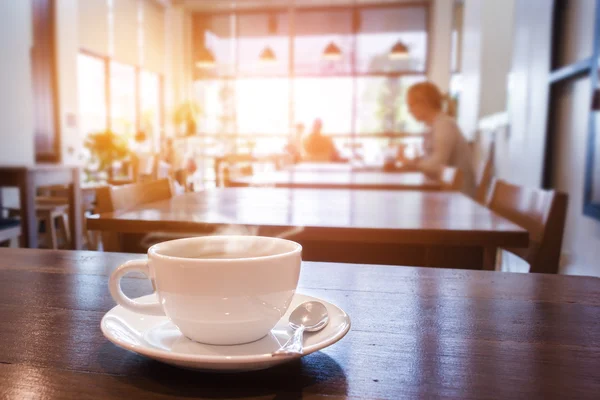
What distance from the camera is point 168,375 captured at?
1.30ft

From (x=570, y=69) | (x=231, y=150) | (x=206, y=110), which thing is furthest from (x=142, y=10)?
(x=570, y=69)

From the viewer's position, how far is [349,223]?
3.69ft

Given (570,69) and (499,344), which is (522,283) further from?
(570,69)

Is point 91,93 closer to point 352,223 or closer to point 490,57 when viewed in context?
point 490,57

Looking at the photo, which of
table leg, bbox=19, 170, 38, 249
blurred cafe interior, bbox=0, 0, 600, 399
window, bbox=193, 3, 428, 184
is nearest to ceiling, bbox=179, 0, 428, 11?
window, bbox=193, 3, 428, 184

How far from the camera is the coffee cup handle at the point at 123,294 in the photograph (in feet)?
1.51

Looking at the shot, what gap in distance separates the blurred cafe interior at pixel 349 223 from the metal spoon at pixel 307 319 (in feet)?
0.03

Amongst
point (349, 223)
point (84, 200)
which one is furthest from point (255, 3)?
point (349, 223)

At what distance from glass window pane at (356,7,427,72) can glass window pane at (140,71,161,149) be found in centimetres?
385

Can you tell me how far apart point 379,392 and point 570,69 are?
101 inches

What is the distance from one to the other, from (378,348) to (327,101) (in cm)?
949

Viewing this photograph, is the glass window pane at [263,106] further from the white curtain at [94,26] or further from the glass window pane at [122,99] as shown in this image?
the white curtain at [94,26]

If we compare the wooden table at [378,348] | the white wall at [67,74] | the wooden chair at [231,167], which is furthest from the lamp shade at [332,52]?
the wooden table at [378,348]

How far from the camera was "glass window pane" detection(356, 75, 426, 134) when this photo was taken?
369 inches
